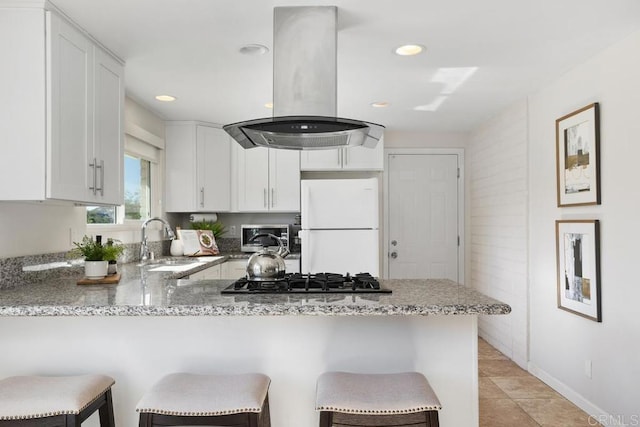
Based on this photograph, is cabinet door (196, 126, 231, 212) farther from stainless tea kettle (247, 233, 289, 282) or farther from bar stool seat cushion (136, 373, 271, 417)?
bar stool seat cushion (136, 373, 271, 417)

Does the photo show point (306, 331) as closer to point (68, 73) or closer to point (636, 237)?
point (68, 73)

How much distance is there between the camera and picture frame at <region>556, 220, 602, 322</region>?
2875mm

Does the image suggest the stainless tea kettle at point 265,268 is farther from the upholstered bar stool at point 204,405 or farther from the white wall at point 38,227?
the white wall at point 38,227

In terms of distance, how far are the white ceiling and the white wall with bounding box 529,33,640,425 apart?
15cm

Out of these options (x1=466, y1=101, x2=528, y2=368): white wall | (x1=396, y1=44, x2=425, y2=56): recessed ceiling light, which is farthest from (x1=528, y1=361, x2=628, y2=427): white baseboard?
(x1=396, y1=44, x2=425, y2=56): recessed ceiling light

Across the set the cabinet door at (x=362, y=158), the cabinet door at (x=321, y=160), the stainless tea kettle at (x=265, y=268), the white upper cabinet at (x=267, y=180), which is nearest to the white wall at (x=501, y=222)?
the cabinet door at (x=362, y=158)

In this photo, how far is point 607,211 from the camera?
2795 millimetres

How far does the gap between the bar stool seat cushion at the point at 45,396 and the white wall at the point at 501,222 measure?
11.1ft

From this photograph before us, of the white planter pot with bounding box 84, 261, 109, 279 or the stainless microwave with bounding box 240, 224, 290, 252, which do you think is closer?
the white planter pot with bounding box 84, 261, 109, 279

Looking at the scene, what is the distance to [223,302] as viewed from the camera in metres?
1.77

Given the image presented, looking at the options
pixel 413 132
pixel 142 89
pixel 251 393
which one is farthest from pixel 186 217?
pixel 251 393

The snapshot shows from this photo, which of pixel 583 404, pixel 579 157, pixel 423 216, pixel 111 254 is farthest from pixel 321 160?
pixel 583 404

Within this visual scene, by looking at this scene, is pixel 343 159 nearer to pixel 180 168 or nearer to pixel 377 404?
pixel 180 168

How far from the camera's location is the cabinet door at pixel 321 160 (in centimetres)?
501
